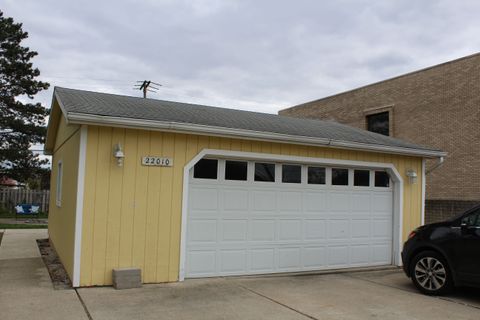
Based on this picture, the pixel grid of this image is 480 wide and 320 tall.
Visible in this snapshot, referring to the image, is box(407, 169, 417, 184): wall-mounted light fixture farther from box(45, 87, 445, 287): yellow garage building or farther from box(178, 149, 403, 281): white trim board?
box(178, 149, 403, 281): white trim board

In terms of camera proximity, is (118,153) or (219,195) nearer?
(118,153)

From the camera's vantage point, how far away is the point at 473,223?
7.06m

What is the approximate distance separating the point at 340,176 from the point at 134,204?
14.7ft

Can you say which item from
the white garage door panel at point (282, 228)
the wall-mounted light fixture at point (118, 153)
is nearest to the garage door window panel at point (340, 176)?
the white garage door panel at point (282, 228)

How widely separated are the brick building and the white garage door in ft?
23.4

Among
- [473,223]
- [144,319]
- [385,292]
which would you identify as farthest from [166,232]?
[473,223]

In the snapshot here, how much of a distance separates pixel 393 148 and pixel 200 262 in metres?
4.81

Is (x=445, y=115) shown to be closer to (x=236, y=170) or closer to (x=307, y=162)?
(x=307, y=162)

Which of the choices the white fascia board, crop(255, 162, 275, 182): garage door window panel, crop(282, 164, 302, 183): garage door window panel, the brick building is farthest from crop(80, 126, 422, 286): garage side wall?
the brick building

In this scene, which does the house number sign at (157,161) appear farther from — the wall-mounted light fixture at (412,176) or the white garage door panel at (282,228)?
the wall-mounted light fixture at (412,176)

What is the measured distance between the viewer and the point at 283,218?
9.05 metres

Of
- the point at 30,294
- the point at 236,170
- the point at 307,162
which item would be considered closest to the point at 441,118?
the point at 307,162

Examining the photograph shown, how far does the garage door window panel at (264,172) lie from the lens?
29.1 feet

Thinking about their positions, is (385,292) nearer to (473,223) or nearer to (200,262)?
(473,223)
